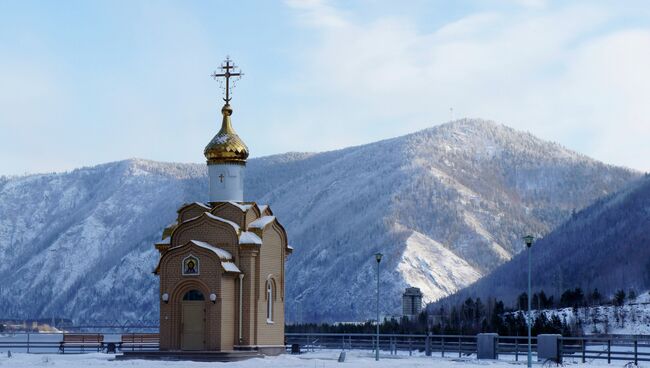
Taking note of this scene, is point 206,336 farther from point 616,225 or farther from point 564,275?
point 616,225

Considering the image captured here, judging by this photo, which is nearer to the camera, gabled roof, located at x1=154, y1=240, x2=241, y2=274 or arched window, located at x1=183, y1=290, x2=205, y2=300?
gabled roof, located at x1=154, y1=240, x2=241, y2=274

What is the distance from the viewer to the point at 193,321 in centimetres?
5484

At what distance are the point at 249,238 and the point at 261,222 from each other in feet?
4.41

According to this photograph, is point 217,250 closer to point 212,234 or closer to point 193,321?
point 212,234

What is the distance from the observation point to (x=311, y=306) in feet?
643

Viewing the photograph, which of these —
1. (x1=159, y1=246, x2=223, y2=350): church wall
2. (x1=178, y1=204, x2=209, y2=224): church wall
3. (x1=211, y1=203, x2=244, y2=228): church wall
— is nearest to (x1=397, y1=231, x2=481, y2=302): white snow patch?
(x1=178, y1=204, x2=209, y2=224): church wall

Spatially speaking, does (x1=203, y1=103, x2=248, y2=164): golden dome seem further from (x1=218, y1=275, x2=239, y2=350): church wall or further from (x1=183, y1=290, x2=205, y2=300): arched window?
(x1=183, y1=290, x2=205, y2=300): arched window

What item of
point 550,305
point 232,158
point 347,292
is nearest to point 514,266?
point 347,292

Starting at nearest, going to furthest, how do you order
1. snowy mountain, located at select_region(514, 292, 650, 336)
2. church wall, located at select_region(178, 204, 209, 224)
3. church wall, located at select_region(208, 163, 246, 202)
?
1. church wall, located at select_region(178, 204, 209, 224)
2. church wall, located at select_region(208, 163, 246, 202)
3. snowy mountain, located at select_region(514, 292, 650, 336)

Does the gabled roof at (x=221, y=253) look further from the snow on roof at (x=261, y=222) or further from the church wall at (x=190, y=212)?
the church wall at (x=190, y=212)

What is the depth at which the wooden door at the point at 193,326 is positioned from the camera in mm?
54656

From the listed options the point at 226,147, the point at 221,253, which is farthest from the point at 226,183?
the point at 221,253

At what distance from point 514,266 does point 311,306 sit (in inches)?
1397

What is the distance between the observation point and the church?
54719 mm
